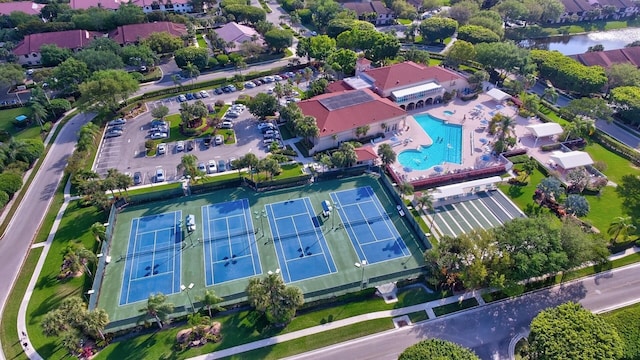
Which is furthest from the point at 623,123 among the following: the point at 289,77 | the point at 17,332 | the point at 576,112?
the point at 17,332

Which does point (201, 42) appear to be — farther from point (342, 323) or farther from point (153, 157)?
point (342, 323)

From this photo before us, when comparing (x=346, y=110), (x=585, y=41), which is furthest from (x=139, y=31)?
(x=585, y=41)

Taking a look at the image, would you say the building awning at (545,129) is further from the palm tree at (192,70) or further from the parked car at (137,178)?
the palm tree at (192,70)

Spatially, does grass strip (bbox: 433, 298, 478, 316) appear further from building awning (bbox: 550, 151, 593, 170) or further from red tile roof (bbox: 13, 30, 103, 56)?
red tile roof (bbox: 13, 30, 103, 56)

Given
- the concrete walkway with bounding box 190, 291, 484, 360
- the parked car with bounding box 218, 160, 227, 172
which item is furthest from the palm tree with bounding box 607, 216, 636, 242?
the parked car with bounding box 218, 160, 227, 172

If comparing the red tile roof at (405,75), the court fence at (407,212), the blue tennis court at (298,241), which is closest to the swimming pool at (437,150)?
the court fence at (407,212)

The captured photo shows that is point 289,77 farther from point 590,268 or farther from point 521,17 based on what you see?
point 521,17
